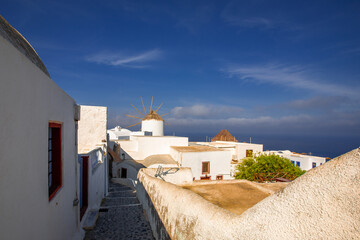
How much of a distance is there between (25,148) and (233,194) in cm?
558

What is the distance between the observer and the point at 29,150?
100 inches

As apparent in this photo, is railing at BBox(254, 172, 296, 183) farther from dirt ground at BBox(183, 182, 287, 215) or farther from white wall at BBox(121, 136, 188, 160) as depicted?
white wall at BBox(121, 136, 188, 160)

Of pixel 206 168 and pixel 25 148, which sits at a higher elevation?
pixel 25 148

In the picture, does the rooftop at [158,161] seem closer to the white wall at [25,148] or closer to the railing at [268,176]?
the railing at [268,176]

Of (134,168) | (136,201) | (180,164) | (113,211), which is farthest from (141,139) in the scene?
(113,211)

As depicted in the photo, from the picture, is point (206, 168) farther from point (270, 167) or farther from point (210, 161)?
point (270, 167)

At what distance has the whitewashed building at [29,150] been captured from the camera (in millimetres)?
1984

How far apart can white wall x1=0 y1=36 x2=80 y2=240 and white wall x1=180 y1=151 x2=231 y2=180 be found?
1508 cm

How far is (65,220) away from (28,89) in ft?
10.3

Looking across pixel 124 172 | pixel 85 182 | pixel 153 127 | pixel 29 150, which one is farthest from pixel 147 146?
pixel 29 150

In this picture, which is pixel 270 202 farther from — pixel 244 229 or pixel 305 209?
pixel 244 229

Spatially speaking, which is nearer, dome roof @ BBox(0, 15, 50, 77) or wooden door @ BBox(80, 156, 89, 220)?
dome roof @ BBox(0, 15, 50, 77)

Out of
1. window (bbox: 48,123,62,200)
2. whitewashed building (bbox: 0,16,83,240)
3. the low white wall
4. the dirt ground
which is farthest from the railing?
window (bbox: 48,123,62,200)

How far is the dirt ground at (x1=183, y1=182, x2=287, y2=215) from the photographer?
203 inches
